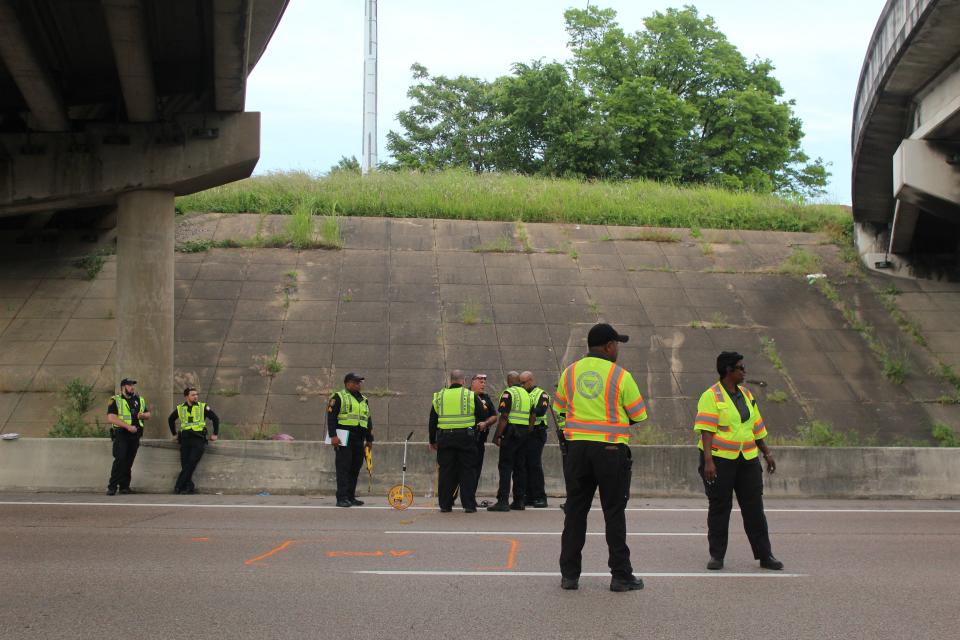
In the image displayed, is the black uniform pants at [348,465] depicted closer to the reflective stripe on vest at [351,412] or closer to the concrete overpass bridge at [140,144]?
the reflective stripe on vest at [351,412]

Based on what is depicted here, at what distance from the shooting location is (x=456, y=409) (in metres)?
14.0

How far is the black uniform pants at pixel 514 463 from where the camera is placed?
48.0 feet

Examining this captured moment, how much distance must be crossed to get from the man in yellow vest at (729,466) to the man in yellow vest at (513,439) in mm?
5785

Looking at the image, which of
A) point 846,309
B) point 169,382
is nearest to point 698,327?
point 846,309

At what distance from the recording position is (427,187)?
105ft

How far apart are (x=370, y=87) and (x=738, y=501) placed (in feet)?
150

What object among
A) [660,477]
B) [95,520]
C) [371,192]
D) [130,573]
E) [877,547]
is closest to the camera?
[130,573]

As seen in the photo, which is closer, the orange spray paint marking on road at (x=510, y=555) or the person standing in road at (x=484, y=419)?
the orange spray paint marking on road at (x=510, y=555)

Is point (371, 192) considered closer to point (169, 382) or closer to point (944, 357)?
point (169, 382)

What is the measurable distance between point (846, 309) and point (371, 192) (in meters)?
13.8

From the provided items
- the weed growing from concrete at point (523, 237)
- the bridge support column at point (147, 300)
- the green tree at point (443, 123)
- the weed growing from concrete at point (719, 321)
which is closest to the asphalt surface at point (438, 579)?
the bridge support column at point (147, 300)

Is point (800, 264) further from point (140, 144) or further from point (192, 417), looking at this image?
point (192, 417)

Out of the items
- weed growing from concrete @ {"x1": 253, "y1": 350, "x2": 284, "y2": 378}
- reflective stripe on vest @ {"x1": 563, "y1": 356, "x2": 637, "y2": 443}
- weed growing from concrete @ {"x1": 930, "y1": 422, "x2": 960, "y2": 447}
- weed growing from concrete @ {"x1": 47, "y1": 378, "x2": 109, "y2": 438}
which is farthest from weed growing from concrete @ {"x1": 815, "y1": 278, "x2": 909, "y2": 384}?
reflective stripe on vest @ {"x1": 563, "y1": 356, "x2": 637, "y2": 443}

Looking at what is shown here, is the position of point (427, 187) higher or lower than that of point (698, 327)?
higher
